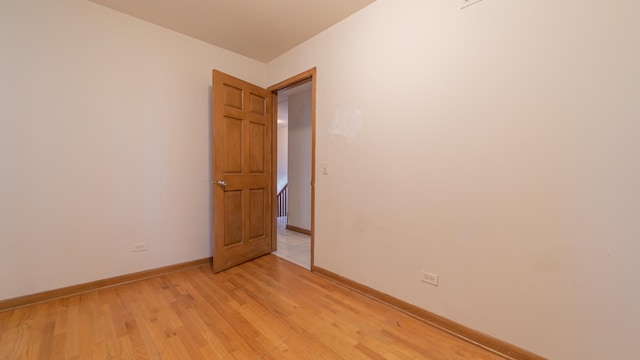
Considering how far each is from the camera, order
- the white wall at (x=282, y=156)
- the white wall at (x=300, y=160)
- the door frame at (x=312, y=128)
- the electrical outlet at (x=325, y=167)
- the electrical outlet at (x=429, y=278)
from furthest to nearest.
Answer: the white wall at (x=282, y=156) < the white wall at (x=300, y=160) < the door frame at (x=312, y=128) < the electrical outlet at (x=325, y=167) < the electrical outlet at (x=429, y=278)

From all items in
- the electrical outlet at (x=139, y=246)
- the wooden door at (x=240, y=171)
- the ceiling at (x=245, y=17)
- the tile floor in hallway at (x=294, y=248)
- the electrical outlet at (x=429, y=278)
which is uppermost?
the ceiling at (x=245, y=17)

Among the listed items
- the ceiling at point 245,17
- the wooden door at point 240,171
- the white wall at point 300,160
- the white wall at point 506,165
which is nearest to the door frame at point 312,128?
the wooden door at point 240,171

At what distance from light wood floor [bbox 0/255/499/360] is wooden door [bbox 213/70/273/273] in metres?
0.61

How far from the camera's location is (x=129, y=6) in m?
2.23

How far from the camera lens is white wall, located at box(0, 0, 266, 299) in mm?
1926

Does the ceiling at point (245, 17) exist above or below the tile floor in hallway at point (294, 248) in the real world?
above

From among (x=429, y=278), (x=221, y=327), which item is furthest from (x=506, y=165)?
(x=221, y=327)

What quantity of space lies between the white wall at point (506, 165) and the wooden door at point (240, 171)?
1360 mm

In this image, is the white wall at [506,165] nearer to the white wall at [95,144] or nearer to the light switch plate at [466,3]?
the light switch plate at [466,3]

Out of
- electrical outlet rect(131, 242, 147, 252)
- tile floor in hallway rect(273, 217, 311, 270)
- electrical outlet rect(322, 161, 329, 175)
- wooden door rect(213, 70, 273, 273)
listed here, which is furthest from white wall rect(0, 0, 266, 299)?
electrical outlet rect(322, 161, 329, 175)

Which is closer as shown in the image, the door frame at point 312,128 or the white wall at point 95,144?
the white wall at point 95,144

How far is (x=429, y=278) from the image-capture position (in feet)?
5.91

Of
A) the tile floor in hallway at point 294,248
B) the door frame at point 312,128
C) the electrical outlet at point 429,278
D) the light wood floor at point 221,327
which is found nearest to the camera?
the light wood floor at point 221,327

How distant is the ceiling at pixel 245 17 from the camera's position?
85.0 inches
